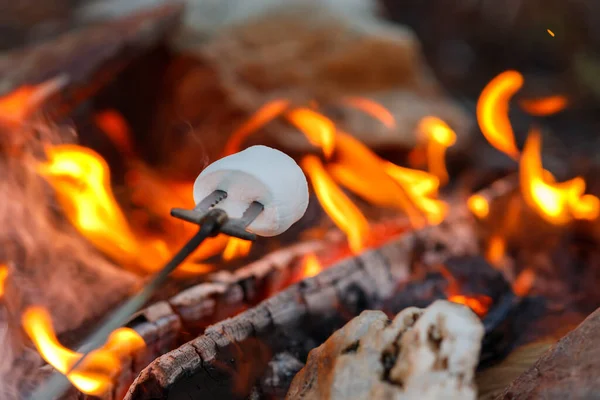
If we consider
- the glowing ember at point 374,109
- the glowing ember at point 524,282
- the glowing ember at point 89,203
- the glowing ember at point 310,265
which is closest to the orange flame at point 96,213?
the glowing ember at point 89,203

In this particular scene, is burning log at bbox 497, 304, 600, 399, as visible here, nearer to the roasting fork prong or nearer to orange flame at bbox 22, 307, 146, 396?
the roasting fork prong

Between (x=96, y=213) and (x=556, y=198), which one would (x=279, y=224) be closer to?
(x=96, y=213)

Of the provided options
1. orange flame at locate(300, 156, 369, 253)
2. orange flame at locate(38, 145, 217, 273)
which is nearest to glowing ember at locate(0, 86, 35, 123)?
orange flame at locate(38, 145, 217, 273)

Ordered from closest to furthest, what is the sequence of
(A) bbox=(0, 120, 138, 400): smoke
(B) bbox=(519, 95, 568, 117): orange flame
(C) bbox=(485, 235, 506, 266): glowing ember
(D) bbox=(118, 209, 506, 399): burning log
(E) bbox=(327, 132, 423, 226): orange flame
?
(D) bbox=(118, 209, 506, 399): burning log → (A) bbox=(0, 120, 138, 400): smoke → (C) bbox=(485, 235, 506, 266): glowing ember → (E) bbox=(327, 132, 423, 226): orange flame → (B) bbox=(519, 95, 568, 117): orange flame

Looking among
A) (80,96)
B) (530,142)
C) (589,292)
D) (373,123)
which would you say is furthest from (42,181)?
(530,142)

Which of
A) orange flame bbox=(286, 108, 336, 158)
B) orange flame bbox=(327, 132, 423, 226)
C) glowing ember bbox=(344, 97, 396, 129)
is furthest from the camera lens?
glowing ember bbox=(344, 97, 396, 129)

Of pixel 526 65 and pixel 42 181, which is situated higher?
pixel 42 181

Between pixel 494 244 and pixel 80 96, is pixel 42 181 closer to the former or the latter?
pixel 80 96

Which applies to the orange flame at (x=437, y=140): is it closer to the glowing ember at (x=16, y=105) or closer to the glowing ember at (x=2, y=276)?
the glowing ember at (x=16, y=105)

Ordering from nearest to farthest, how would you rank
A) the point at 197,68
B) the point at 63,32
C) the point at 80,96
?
the point at 80,96
the point at 197,68
the point at 63,32
